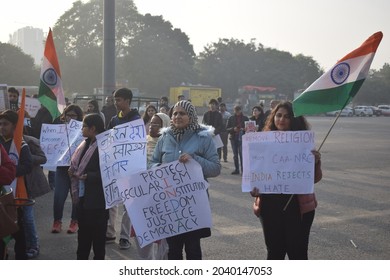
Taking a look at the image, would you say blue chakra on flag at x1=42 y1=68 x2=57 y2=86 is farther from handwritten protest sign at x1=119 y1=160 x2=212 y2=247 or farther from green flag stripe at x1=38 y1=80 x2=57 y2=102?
handwritten protest sign at x1=119 y1=160 x2=212 y2=247

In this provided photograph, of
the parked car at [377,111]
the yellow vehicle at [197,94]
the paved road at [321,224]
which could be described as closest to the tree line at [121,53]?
the parked car at [377,111]

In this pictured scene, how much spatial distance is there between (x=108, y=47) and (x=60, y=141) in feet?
20.3

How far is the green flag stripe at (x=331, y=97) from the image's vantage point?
441 centimetres

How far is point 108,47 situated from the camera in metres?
13.1

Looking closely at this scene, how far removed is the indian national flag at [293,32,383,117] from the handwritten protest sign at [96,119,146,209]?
1.35m

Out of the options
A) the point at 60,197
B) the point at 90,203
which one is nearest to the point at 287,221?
the point at 90,203

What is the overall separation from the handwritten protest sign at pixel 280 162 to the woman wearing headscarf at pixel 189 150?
0.31 metres

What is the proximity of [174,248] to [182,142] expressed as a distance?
837 millimetres

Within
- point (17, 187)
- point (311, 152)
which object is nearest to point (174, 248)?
point (311, 152)

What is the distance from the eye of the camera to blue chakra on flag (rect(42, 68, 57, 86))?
5715 millimetres

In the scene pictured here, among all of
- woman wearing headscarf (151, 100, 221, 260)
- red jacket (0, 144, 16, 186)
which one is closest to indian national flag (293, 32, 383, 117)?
woman wearing headscarf (151, 100, 221, 260)

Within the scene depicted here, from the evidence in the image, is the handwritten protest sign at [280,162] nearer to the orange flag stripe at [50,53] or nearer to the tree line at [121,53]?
the orange flag stripe at [50,53]
